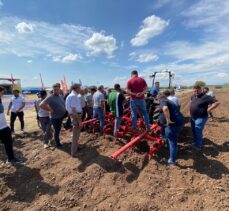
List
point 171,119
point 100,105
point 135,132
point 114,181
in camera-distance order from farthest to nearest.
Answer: point 100,105 < point 135,132 < point 171,119 < point 114,181

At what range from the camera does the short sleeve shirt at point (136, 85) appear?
525 centimetres

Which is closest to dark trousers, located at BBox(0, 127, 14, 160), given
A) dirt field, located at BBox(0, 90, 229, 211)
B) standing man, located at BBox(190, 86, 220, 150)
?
dirt field, located at BBox(0, 90, 229, 211)

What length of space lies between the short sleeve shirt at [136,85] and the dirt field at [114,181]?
1624mm

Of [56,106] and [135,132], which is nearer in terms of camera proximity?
[56,106]

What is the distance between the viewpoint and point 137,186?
12.2ft

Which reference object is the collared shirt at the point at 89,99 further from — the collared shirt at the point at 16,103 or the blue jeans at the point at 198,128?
A: the blue jeans at the point at 198,128

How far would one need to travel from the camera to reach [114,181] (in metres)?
3.90

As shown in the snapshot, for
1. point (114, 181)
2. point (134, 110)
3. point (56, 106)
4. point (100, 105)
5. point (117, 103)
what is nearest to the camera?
point (114, 181)

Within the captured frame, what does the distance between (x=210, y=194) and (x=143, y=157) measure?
1.73 m

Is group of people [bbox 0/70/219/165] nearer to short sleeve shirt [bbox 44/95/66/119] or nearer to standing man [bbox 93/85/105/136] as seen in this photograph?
short sleeve shirt [bbox 44/95/66/119]

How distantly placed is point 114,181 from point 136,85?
8.34 ft

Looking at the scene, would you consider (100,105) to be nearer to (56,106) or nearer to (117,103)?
(117,103)

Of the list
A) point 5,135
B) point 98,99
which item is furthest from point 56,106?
point 98,99

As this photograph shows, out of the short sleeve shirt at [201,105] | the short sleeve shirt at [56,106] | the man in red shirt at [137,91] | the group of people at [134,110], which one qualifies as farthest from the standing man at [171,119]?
the short sleeve shirt at [56,106]
